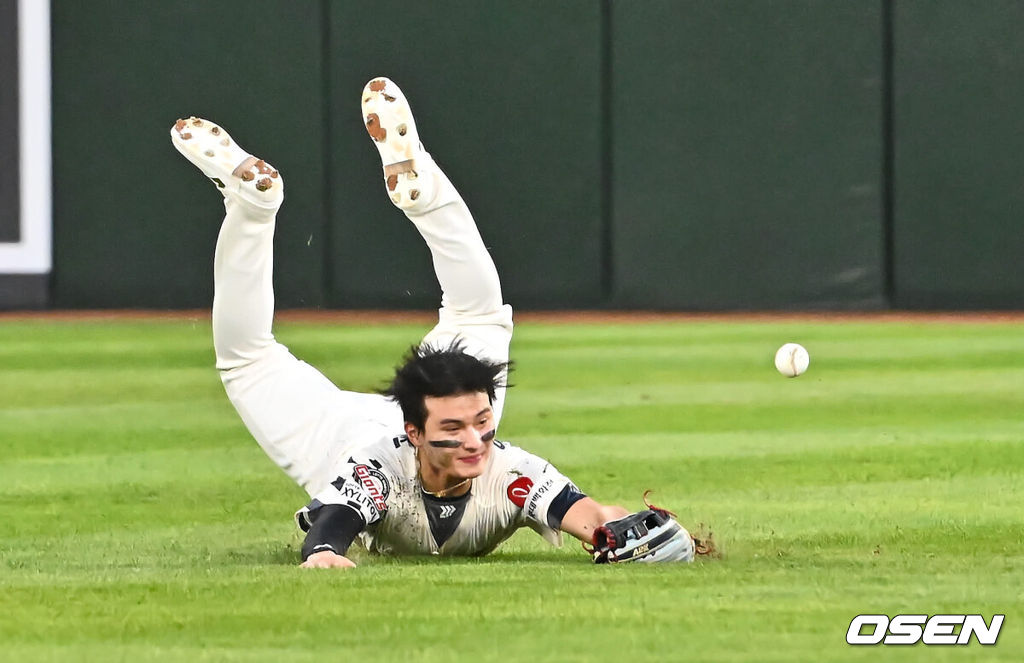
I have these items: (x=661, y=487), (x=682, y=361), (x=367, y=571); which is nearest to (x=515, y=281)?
(x=682, y=361)

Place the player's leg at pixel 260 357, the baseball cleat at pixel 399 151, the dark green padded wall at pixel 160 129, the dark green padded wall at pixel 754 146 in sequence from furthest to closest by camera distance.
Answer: the dark green padded wall at pixel 160 129
the dark green padded wall at pixel 754 146
the baseball cleat at pixel 399 151
the player's leg at pixel 260 357

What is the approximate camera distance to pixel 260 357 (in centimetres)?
616

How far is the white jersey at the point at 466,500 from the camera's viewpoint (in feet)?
17.7

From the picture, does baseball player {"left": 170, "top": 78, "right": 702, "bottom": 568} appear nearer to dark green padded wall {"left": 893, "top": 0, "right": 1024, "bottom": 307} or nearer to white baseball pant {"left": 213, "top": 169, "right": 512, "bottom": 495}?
white baseball pant {"left": 213, "top": 169, "right": 512, "bottom": 495}

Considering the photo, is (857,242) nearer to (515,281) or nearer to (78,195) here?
(515,281)

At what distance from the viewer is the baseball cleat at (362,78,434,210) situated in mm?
6086

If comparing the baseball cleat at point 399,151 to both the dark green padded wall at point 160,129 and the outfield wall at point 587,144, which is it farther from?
the dark green padded wall at point 160,129

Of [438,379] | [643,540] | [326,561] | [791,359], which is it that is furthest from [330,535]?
[791,359]

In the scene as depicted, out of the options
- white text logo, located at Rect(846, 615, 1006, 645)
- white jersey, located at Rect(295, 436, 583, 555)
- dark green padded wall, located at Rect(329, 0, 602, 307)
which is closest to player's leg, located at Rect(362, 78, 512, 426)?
white jersey, located at Rect(295, 436, 583, 555)

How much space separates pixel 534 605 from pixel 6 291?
514 inches

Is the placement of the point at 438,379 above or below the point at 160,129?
below

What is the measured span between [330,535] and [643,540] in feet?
2.82

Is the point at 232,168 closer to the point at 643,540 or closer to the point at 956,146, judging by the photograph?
the point at 643,540

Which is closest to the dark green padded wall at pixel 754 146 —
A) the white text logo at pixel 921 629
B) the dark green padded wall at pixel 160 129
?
the dark green padded wall at pixel 160 129
